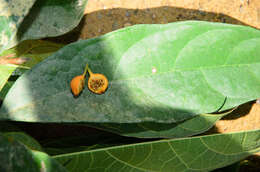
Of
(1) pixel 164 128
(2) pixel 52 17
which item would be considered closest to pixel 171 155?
(1) pixel 164 128

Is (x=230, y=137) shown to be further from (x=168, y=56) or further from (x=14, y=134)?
(x=14, y=134)

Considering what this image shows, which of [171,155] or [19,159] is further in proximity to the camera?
[171,155]

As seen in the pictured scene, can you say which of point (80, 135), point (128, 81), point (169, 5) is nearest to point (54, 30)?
point (128, 81)

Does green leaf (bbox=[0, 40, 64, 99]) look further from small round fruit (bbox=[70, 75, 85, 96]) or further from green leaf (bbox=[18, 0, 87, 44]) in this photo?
small round fruit (bbox=[70, 75, 85, 96])

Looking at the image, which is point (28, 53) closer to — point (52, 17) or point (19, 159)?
point (52, 17)

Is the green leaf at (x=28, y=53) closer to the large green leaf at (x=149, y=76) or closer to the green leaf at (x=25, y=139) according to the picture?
the green leaf at (x=25, y=139)

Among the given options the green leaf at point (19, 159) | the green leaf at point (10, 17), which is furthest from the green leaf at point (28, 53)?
the green leaf at point (19, 159)

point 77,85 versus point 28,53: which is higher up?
point 77,85
